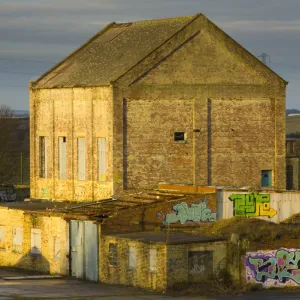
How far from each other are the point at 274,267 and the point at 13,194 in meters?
32.0

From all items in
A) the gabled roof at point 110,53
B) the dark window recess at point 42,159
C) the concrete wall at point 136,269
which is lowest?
the concrete wall at point 136,269

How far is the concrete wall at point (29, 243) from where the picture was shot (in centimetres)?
5094

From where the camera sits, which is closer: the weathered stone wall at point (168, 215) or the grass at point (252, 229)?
the grass at point (252, 229)

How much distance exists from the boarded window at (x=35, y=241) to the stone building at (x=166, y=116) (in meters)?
5.77

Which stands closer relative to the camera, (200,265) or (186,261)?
(186,261)

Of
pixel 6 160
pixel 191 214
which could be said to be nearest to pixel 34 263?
pixel 191 214

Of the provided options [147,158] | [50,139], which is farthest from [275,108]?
[50,139]

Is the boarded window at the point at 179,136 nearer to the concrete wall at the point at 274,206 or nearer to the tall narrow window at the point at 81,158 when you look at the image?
the tall narrow window at the point at 81,158

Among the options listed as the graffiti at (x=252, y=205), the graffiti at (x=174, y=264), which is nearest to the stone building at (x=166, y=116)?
the graffiti at (x=252, y=205)

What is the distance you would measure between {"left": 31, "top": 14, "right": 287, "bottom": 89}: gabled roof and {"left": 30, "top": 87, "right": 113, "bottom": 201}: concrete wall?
2.13 ft

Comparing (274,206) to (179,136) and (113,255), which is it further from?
(113,255)

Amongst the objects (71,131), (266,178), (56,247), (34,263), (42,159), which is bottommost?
(34,263)

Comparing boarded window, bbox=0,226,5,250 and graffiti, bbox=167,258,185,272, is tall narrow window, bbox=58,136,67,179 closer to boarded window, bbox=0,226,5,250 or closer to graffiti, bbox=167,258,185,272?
boarded window, bbox=0,226,5,250

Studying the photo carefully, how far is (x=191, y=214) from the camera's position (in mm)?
51438
